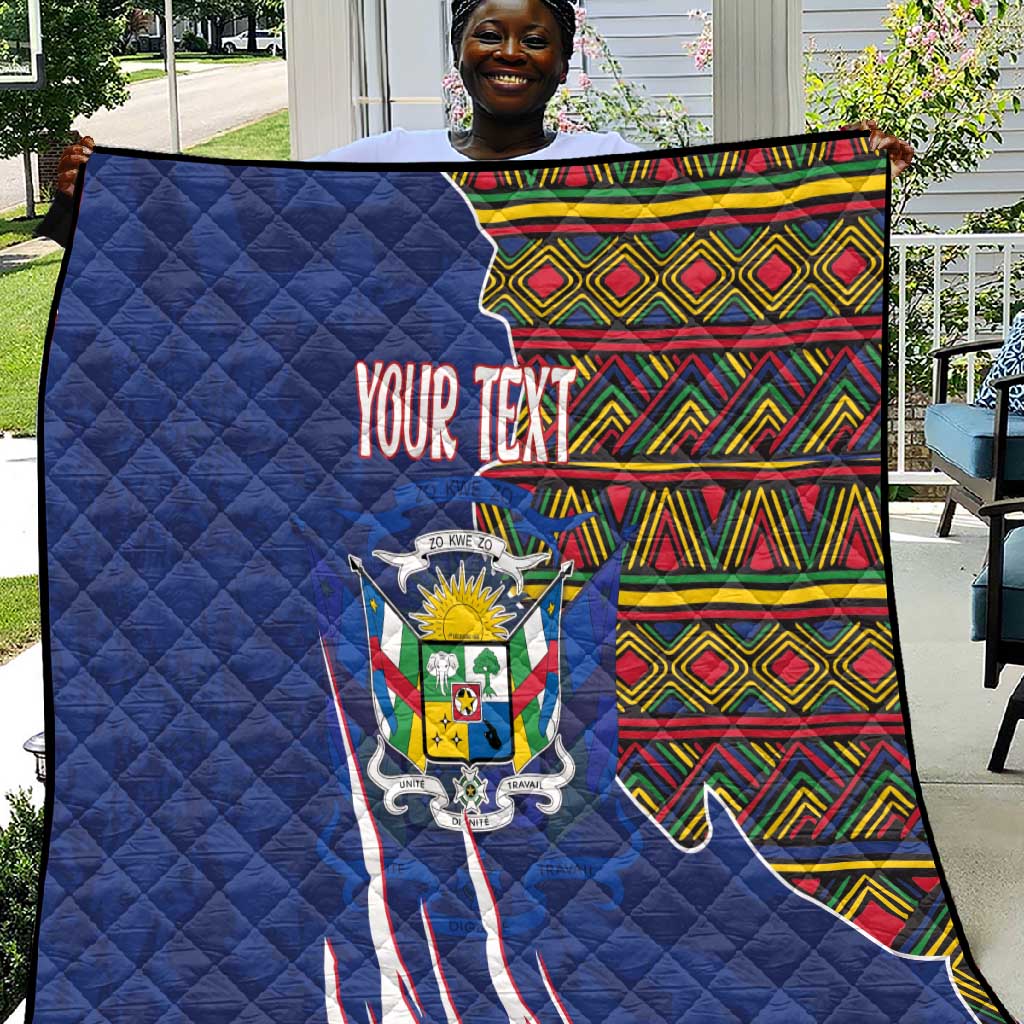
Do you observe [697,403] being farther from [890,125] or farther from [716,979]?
[890,125]

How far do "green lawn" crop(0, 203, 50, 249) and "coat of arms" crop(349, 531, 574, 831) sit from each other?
4446 millimetres

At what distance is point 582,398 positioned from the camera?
1.87m

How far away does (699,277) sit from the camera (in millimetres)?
1866

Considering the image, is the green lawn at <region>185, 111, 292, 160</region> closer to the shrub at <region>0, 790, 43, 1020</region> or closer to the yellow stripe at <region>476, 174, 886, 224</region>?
the shrub at <region>0, 790, 43, 1020</region>

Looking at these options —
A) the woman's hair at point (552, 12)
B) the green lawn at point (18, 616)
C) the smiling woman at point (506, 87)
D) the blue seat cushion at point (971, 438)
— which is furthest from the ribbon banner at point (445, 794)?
the green lawn at point (18, 616)

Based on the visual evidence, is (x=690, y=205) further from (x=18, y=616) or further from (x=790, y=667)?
(x=18, y=616)

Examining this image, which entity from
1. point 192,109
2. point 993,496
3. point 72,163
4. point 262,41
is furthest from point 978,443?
point 192,109

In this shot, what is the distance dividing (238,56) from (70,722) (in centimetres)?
443

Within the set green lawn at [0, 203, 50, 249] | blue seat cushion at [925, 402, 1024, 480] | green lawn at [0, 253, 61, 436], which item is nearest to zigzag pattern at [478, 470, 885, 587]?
blue seat cushion at [925, 402, 1024, 480]

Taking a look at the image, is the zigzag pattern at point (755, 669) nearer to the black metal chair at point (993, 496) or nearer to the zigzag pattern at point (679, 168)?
the zigzag pattern at point (679, 168)

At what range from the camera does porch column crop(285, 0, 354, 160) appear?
10.2 ft

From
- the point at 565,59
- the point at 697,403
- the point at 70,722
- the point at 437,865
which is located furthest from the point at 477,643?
the point at 565,59

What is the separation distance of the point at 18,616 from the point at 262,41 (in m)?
2.38

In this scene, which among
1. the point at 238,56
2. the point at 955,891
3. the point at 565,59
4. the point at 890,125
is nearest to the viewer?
the point at 565,59
